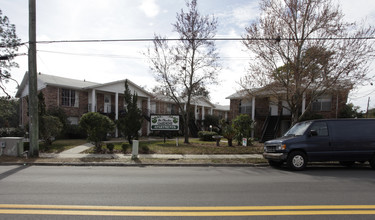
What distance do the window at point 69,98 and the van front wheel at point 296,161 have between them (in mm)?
20942

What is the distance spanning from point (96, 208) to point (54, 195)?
1.51 m

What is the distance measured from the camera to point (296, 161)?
8172mm

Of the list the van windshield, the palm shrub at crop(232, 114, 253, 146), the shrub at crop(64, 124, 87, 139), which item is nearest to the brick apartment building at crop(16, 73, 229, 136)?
the shrub at crop(64, 124, 87, 139)

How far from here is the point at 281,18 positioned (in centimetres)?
1169

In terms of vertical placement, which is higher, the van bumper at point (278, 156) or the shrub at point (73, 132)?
the van bumper at point (278, 156)

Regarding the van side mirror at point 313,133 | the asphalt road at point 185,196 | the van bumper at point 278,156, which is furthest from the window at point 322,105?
the asphalt road at point 185,196

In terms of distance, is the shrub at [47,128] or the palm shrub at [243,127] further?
the palm shrub at [243,127]

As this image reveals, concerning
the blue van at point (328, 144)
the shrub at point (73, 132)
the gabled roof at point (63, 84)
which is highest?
the gabled roof at point (63, 84)

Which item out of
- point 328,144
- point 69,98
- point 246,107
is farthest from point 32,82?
point 246,107

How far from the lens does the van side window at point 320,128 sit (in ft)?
28.0

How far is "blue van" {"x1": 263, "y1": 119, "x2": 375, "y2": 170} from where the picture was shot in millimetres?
8234

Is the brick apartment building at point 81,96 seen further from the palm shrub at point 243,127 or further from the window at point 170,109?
the palm shrub at point 243,127

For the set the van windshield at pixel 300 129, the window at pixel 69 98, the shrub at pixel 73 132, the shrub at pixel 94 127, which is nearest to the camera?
the van windshield at pixel 300 129

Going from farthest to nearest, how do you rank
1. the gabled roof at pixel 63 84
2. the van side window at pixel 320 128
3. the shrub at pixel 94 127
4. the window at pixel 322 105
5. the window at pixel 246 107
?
the window at pixel 246 107 → the window at pixel 322 105 → the gabled roof at pixel 63 84 → the shrub at pixel 94 127 → the van side window at pixel 320 128
